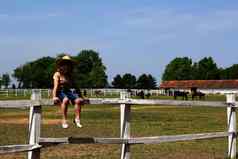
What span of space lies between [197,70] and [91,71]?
40.2m

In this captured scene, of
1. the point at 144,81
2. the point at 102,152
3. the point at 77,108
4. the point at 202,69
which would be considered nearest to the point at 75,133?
the point at 102,152

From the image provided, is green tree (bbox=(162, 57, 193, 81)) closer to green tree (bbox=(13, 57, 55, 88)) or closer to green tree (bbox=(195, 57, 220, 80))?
green tree (bbox=(195, 57, 220, 80))

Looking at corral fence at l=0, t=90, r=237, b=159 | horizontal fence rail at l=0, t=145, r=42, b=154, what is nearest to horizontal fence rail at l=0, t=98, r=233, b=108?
corral fence at l=0, t=90, r=237, b=159

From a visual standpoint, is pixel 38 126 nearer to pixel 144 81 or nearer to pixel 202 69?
pixel 144 81

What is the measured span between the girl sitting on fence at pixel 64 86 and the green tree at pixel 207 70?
17027 centimetres

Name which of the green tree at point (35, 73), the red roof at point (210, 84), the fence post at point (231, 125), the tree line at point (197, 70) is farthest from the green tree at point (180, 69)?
the fence post at point (231, 125)

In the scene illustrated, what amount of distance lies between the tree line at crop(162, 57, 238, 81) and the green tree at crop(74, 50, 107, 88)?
1099 inches

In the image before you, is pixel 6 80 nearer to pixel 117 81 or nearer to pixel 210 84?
pixel 117 81

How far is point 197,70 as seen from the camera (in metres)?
184

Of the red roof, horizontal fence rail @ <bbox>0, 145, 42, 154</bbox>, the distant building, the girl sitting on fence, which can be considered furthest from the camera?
the red roof

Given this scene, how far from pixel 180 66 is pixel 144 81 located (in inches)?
1022

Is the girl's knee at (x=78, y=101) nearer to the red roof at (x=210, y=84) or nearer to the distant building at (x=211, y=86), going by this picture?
the distant building at (x=211, y=86)

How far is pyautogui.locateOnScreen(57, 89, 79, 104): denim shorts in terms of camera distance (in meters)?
7.77

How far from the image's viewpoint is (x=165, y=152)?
44.9ft
